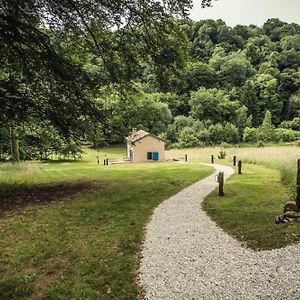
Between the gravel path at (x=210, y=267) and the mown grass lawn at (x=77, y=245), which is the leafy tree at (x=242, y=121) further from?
the gravel path at (x=210, y=267)

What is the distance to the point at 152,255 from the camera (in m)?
9.30

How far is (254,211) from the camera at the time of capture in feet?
44.7

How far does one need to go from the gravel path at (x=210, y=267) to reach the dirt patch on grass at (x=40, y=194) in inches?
277

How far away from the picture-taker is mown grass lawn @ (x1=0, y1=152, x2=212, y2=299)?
7.69 metres

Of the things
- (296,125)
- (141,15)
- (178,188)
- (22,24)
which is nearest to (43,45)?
(22,24)

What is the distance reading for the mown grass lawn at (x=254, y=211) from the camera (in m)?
9.75

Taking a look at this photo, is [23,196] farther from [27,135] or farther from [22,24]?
[22,24]

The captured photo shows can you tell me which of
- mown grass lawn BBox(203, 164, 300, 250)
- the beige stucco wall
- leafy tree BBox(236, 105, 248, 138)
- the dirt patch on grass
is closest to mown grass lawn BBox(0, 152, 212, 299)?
the dirt patch on grass

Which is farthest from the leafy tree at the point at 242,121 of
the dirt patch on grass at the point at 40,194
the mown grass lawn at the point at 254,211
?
the dirt patch on grass at the point at 40,194

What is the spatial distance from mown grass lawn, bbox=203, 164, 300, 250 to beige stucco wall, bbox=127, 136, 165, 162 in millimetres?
25811

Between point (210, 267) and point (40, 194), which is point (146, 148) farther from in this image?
point (210, 267)

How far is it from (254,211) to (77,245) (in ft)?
23.9

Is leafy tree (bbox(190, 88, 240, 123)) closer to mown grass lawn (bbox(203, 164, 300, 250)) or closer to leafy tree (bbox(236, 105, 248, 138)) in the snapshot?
leafy tree (bbox(236, 105, 248, 138))

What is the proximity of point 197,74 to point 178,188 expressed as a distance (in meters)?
90.1
